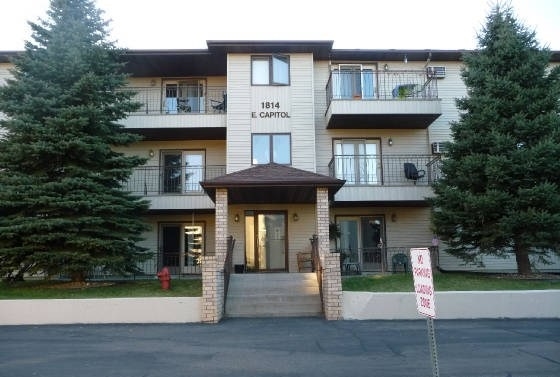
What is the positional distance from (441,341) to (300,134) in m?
10.2

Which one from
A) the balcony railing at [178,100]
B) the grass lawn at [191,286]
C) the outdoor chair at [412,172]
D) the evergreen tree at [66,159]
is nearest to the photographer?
the grass lawn at [191,286]

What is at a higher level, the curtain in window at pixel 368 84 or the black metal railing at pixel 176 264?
the curtain in window at pixel 368 84

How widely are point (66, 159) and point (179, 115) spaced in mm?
4823

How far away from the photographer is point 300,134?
57.3ft

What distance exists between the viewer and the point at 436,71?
60.3 ft

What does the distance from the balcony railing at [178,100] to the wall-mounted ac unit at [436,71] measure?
315 inches

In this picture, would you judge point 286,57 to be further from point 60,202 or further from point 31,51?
point 60,202

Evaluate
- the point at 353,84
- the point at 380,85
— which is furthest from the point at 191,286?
the point at 380,85

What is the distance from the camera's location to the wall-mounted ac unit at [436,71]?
59.4 ft

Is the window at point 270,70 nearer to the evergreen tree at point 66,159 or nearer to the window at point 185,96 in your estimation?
the window at point 185,96

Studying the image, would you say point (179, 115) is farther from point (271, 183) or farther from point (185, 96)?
point (271, 183)

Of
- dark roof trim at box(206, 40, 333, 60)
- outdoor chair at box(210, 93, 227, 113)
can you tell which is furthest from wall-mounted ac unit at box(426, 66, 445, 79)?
outdoor chair at box(210, 93, 227, 113)

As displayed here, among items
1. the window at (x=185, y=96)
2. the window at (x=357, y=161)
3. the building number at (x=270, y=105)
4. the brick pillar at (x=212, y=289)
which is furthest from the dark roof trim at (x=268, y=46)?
the brick pillar at (x=212, y=289)

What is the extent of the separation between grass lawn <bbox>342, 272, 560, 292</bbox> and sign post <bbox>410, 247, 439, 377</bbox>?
756 cm
